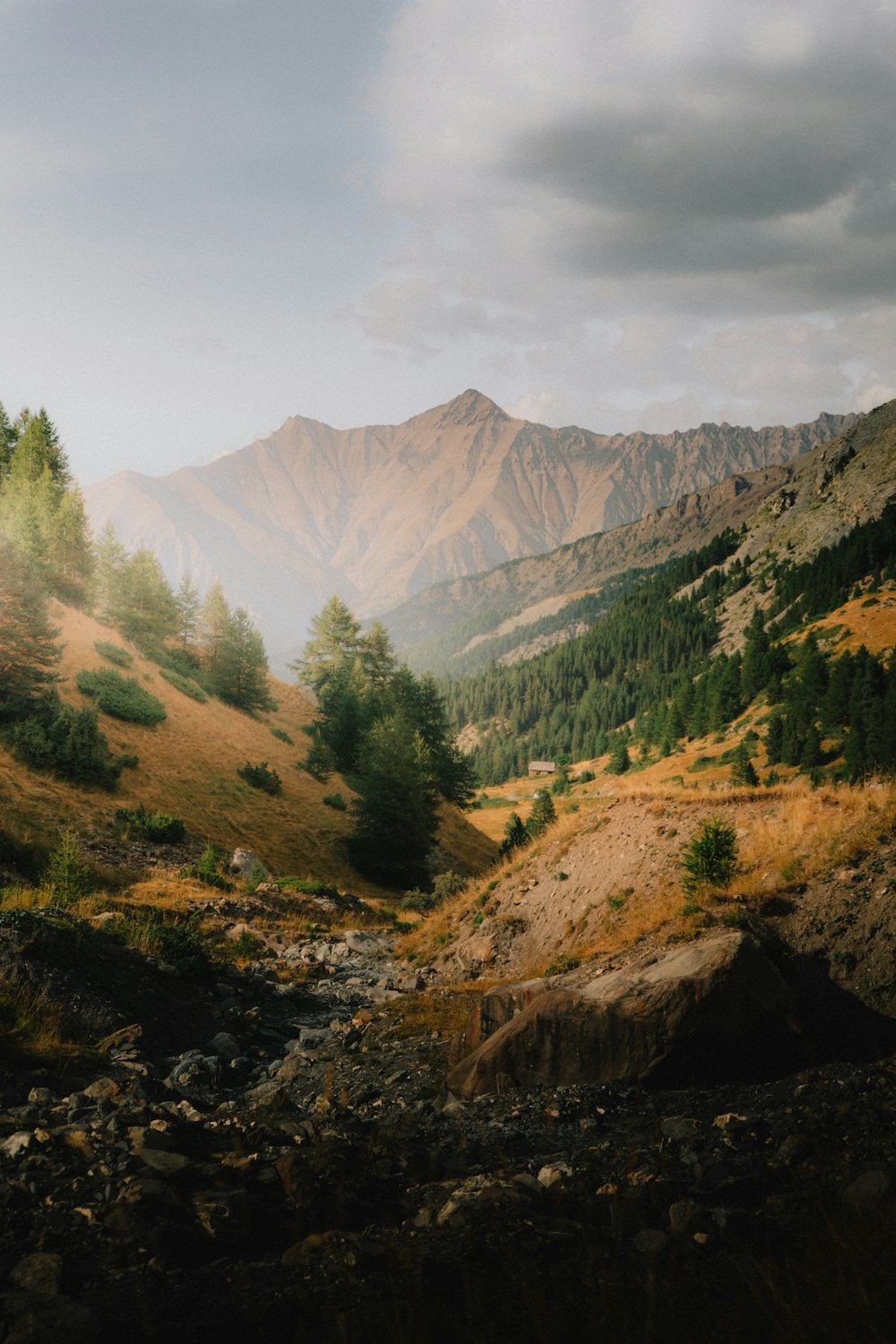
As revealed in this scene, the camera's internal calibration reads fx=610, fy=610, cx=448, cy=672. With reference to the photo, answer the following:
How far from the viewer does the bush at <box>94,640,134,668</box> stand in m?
48.4

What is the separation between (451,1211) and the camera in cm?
501

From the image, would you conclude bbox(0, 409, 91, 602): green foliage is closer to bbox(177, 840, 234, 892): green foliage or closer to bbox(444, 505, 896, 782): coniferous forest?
bbox(177, 840, 234, 892): green foliage

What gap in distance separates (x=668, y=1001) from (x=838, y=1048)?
2274 mm

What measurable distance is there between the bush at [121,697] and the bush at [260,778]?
7099mm

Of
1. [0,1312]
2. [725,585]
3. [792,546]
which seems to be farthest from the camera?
[725,585]

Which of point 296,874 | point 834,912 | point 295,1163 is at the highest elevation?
point 295,1163

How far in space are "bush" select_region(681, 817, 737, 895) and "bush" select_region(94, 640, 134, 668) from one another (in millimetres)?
47317

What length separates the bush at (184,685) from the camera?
53103mm

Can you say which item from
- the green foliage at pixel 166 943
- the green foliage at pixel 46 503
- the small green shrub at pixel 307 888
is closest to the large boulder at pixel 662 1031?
the green foliage at pixel 166 943

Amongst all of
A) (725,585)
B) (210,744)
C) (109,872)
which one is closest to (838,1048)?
(109,872)

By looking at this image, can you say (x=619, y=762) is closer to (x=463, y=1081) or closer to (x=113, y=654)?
(x=113, y=654)

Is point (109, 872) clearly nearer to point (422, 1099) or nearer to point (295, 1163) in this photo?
point (422, 1099)

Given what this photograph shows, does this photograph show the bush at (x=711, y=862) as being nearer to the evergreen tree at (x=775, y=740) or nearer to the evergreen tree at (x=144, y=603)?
the evergreen tree at (x=144, y=603)

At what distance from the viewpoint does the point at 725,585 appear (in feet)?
599
